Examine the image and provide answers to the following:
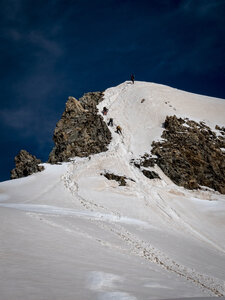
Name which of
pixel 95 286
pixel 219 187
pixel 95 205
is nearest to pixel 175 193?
pixel 219 187

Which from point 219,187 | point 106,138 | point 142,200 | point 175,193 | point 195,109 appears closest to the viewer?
point 142,200

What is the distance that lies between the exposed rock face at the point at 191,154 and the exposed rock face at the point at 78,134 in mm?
9900

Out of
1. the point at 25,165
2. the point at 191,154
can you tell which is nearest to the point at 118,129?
the point at 191,154

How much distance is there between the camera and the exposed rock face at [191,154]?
36.9m

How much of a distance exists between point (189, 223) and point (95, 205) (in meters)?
9.85

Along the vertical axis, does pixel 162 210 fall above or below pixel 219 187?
below

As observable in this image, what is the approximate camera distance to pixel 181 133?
4397 centimetres

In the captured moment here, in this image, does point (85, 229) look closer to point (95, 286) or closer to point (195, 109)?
point (95, 286)

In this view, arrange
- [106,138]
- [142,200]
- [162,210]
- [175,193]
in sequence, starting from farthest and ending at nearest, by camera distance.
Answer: [106,138] < [175,193] < [142,200] < [162,210]

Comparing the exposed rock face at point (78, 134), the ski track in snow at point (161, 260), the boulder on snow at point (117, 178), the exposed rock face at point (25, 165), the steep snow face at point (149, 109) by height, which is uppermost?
the steep snow face at point (149, 109)

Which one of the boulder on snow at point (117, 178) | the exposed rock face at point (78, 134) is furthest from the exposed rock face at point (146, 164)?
the exposed rock face at point (78, 134)

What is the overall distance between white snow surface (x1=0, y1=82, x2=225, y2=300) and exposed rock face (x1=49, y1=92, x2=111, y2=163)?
2006 mm

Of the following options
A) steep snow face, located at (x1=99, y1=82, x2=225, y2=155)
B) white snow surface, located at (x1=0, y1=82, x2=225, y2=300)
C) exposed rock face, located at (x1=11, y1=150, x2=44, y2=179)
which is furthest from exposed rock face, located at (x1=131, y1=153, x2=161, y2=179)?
exposed rock face, located at (x1=11, y1=150, x2=44, y2=179)

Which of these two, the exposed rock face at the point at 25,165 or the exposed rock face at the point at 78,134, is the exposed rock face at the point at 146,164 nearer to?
the exposed rock face at the point at 78,134
